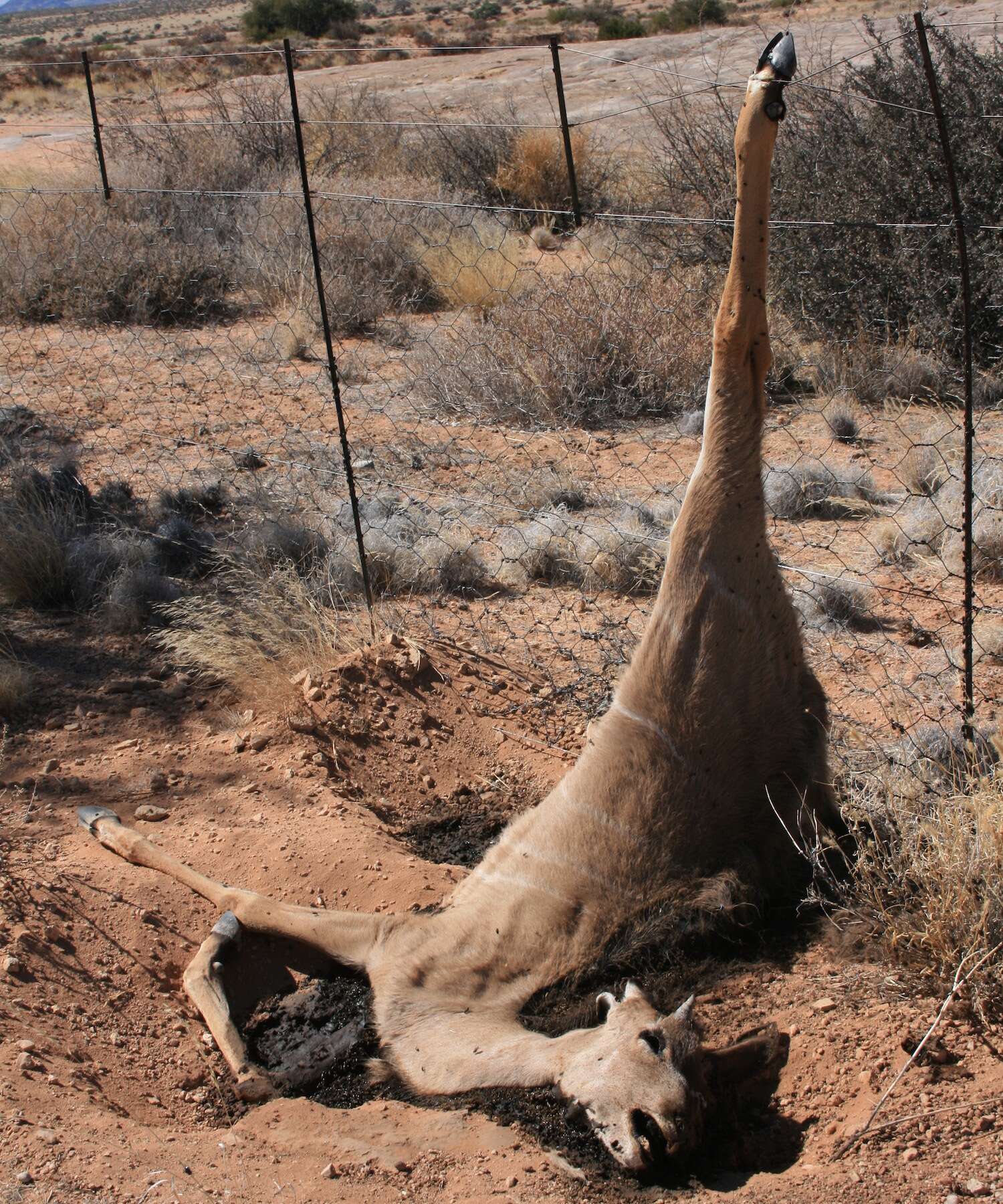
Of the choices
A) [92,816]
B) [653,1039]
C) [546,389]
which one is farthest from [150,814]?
[546,389]

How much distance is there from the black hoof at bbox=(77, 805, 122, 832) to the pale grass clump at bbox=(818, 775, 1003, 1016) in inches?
101

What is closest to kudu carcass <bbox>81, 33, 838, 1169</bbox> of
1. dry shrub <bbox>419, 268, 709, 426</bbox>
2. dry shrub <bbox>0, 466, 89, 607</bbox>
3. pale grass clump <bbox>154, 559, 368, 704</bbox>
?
pale grass clump <bbox>154, 559, 368, 704</bbox>

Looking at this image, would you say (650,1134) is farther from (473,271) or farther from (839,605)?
(473,271)

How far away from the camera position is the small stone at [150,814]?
4410 millimetres

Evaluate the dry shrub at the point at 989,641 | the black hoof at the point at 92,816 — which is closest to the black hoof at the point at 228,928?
the black hoof at the point at 92,816

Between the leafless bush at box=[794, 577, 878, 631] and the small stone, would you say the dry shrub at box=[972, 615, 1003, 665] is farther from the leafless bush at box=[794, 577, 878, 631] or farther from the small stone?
the small stone

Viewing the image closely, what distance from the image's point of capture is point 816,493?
23.3 feet

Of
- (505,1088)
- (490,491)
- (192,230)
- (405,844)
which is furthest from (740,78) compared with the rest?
(505,1088)

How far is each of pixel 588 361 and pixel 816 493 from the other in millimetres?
2434

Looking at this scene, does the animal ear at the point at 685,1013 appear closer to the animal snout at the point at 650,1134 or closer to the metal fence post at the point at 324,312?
the animal snout at the point at 650,1134

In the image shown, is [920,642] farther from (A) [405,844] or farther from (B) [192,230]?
(B) [192,230]

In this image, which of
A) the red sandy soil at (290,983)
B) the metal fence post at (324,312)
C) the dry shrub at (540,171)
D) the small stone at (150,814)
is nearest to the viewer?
the red sandy soil at (290,983)

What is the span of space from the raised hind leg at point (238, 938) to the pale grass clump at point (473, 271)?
7.29 m

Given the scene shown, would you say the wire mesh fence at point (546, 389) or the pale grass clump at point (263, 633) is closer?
the pale grass clump at point (263, 633)
